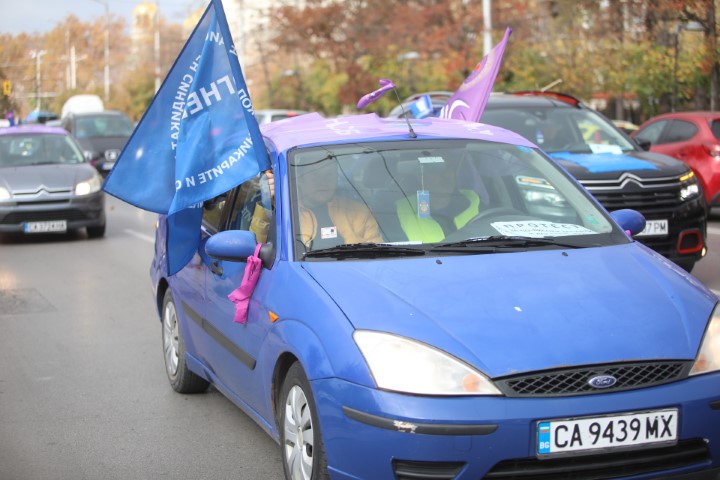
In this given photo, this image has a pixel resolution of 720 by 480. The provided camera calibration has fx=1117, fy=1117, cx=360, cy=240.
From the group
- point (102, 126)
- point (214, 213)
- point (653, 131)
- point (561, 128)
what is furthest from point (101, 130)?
point (214, 213)

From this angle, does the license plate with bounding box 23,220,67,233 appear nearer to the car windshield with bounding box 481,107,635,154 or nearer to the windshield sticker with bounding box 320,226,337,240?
the car windshield with bounding box 481,107,635,154

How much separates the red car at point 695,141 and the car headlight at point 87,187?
7702mm

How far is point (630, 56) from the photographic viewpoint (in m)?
31.3

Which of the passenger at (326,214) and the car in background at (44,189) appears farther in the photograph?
the car in background at (44,189)

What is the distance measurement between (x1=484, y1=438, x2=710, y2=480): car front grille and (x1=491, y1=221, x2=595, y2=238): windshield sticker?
4.28ft

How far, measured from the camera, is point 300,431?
4.41m

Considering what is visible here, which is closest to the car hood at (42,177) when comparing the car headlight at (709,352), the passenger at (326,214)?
the passenger at (326,214)

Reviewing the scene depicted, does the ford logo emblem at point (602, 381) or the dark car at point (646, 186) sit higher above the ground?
the ford logo emblem at point (602, 381)

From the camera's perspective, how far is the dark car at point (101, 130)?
28.9m

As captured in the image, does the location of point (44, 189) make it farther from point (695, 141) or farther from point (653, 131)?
point (695, 141)

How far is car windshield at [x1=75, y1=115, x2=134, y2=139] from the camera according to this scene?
29875 millimetres

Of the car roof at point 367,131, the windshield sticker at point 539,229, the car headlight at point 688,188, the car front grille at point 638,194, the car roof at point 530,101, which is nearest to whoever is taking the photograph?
the windshield sticker at point 539,229

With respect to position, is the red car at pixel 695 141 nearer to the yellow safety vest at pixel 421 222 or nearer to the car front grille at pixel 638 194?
the car front grille at pixel 638 194

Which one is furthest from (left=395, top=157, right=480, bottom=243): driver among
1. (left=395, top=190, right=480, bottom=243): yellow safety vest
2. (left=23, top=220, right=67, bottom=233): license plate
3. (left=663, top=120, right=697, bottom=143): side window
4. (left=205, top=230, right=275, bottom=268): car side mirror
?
(left=663, top=120, right=697, bottom=143): side window
